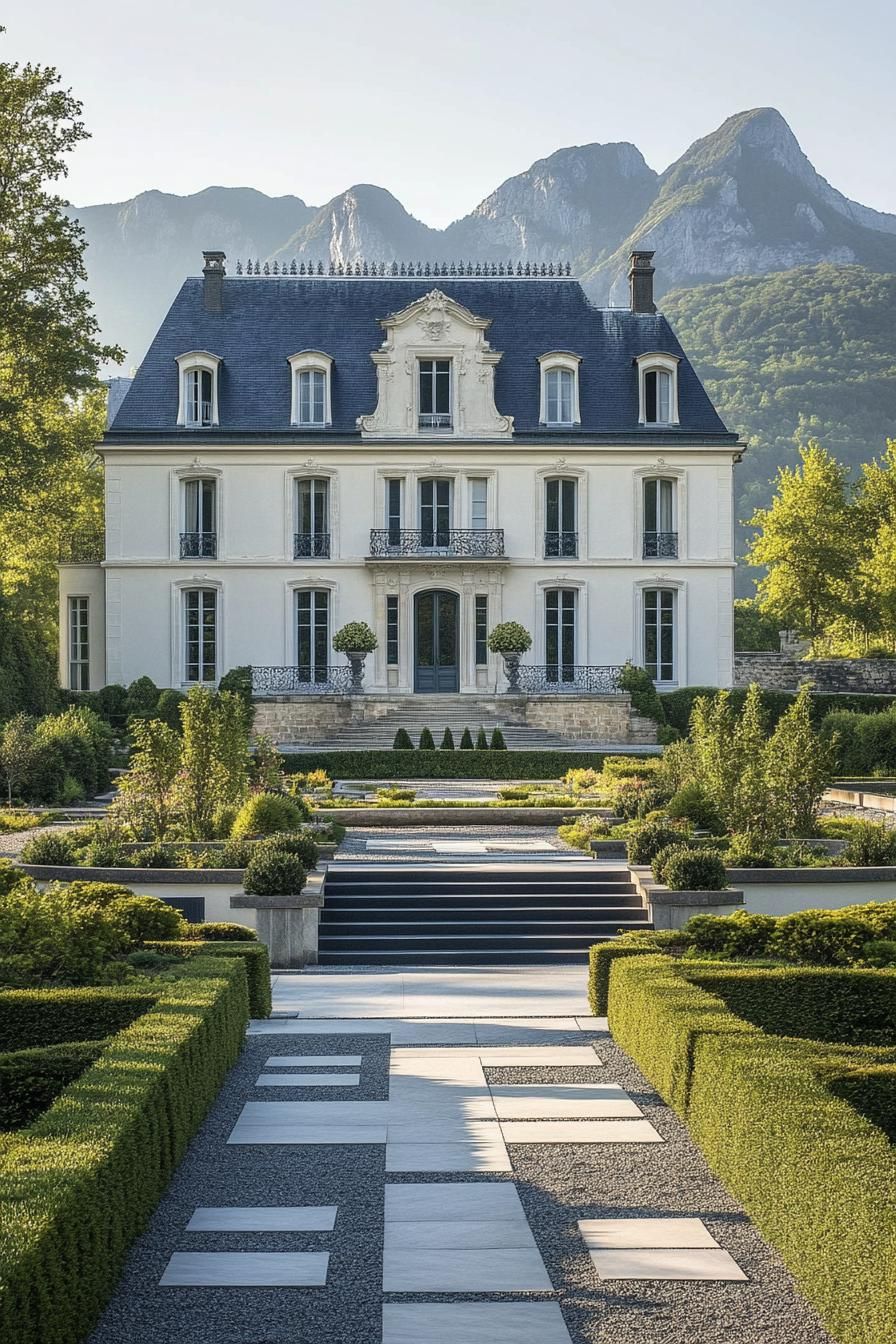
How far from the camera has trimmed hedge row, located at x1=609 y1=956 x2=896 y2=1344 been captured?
174 inches

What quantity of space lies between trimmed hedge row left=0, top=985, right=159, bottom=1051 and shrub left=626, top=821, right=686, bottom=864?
726cm

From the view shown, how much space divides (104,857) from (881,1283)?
1017 cm

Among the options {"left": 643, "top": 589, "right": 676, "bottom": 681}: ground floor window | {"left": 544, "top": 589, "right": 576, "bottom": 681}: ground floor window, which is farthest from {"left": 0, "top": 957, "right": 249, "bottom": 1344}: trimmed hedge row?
{"left": 643, "top": 589, "right": 676, "bottom": 681}: ground floor window

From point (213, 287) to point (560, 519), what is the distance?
11.3 metres

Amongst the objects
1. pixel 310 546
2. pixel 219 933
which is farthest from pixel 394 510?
pixel 219 933

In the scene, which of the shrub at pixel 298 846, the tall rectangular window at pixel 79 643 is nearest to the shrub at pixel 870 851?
the shrub at pixel 298 846

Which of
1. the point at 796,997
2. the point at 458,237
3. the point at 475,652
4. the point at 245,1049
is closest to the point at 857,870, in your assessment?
the point at 796,997

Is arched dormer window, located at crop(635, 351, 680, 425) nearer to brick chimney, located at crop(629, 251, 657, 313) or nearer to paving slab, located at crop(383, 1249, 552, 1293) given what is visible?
brick chimney, located at crop(629, 251, 657, 313)

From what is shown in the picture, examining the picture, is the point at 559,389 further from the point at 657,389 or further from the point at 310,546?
the point at 310,546

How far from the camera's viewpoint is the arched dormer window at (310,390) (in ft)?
122

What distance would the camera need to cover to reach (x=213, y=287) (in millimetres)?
39250

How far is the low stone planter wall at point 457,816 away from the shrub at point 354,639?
14.4 meters

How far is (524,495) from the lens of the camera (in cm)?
3691

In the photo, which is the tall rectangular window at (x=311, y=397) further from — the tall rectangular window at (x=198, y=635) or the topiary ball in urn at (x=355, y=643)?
the topiary ball in urn at (x=355, y=643)
